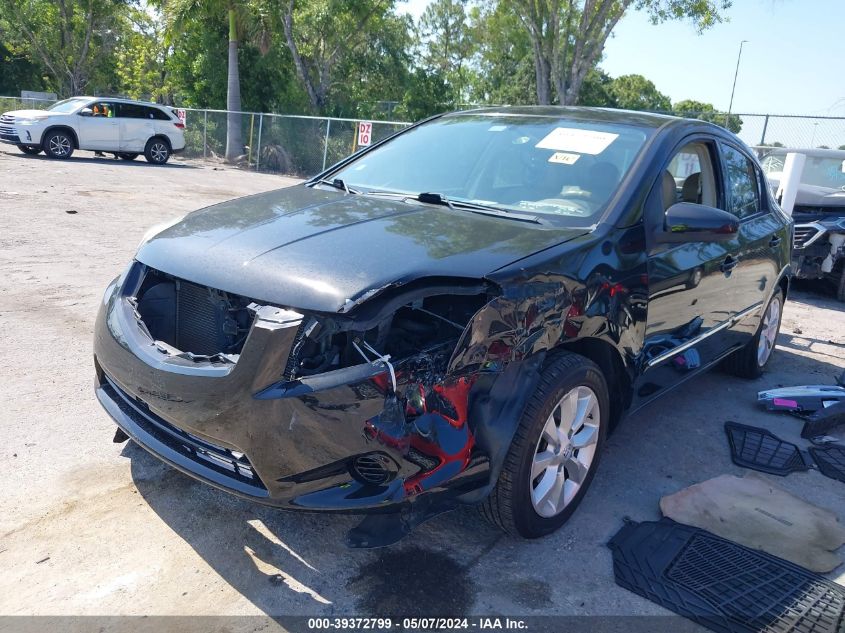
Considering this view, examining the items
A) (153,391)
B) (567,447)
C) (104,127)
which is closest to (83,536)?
(153,391)

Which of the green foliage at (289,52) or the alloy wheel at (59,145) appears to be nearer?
the alloy wheel at (59,145)

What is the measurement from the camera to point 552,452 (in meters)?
2.96

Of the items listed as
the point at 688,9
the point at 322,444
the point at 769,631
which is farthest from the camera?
the point at 688,9

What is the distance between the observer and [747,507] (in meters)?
3.45

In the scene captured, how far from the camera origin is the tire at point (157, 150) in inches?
800

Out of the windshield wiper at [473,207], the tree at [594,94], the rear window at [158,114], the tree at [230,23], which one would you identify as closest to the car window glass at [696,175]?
the windshield wiper at [473,207]

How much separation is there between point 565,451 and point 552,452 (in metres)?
0.10

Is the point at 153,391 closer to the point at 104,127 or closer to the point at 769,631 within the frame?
the point at 769,631

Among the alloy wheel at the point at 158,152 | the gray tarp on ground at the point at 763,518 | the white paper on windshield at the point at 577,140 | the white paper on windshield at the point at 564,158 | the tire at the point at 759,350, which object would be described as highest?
the white paper on windshield at the point at 577,140

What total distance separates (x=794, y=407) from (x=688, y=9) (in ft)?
69.0

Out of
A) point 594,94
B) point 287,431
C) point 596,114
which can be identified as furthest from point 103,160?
point 594,94

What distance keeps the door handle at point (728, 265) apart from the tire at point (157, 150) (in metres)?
19.3

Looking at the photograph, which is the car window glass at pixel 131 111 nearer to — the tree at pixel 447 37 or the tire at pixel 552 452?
the tire at pixel 552 452

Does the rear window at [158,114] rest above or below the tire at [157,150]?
above
